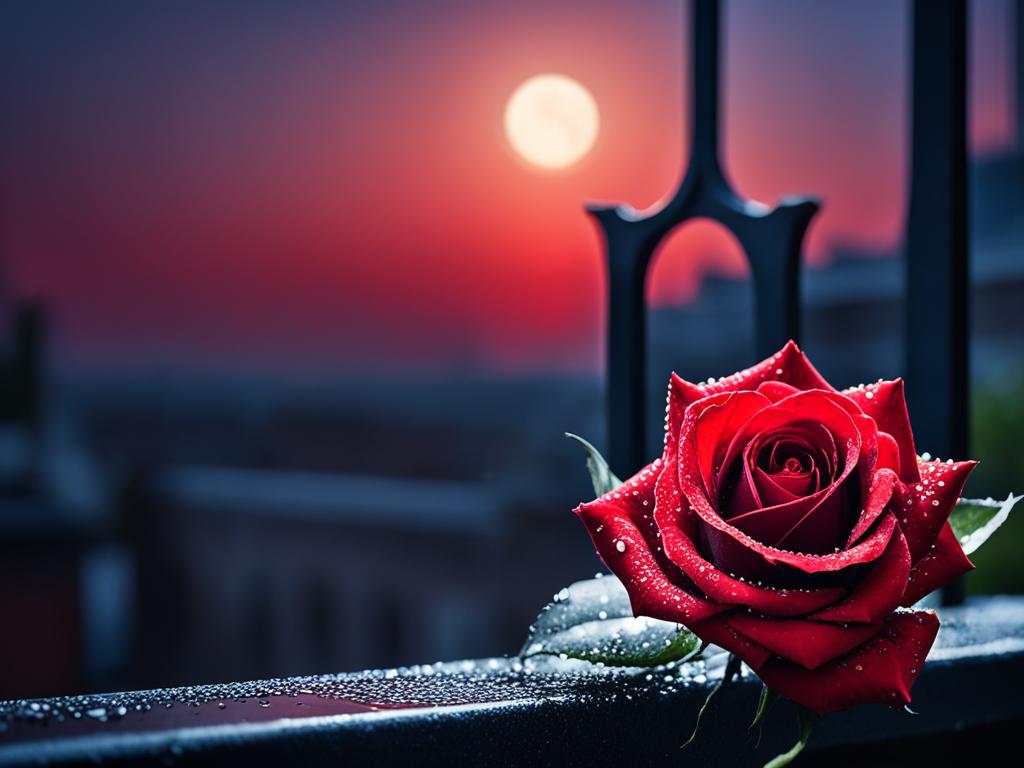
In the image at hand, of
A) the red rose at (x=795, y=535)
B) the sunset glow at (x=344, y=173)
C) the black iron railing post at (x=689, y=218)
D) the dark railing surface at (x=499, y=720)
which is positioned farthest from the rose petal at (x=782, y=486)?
the sunset glow at (x=344, y=173)

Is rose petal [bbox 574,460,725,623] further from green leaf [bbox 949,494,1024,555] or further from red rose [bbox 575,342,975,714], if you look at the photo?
green leaf [bbox 949,494,1024,555]

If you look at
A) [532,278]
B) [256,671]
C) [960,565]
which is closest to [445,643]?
[256,671]

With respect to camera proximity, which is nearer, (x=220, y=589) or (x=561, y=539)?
(x=561, y=539)

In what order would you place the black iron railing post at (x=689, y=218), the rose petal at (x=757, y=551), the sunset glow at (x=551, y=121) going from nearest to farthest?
the rose petal at (x=757, y=551) < the black iron railing post at (x=689, y=218) < the sunset glow at (x=551, y=121)

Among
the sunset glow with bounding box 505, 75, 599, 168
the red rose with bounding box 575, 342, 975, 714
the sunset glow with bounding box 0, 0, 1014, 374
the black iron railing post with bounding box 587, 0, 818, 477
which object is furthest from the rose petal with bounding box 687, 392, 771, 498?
the sunset glow with bounding box 505, 75, 599, 168

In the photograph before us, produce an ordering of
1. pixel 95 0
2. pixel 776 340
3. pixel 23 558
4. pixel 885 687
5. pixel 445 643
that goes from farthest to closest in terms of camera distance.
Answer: pixel 95 0, pixel 445 643, pixel 23 558, pixel 776 340, pixel 885 687

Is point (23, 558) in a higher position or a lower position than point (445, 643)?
higher

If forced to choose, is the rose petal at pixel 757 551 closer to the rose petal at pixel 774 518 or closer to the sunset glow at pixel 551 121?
the rose petal at pixel 774 518

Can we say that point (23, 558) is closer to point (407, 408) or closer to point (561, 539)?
point (561, 539)
